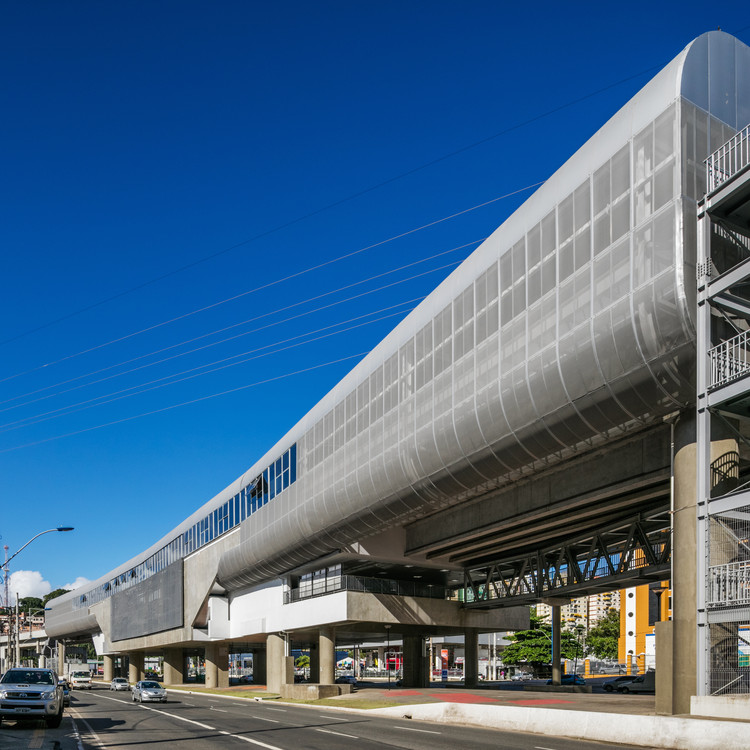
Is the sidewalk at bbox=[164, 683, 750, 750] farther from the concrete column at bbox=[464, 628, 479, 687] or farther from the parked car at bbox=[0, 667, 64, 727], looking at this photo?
the concrete column at bbox=[464, 628, 479, 687]

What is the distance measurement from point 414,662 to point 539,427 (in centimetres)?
3470

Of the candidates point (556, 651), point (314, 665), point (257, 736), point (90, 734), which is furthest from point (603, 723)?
point (314, 665)

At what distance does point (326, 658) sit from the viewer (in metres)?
52.1

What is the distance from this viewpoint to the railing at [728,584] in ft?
68.4

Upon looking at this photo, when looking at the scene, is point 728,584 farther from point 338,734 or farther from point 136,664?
point 136,664

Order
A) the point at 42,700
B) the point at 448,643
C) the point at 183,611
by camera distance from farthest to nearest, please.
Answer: the point at 448,643 < the point at 183,611 < the point at 42,700

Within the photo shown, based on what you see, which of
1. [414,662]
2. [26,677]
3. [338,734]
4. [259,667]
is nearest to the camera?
[338,734]

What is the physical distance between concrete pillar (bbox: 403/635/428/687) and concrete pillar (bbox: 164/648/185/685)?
137ft

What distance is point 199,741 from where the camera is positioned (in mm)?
20219

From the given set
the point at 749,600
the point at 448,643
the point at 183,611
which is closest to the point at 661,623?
the point at 749,600

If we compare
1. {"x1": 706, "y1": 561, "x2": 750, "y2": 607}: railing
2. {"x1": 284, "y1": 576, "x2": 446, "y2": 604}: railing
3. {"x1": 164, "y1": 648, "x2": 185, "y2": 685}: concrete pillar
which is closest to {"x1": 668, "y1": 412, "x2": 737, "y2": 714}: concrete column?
{"x1": 706, "y1": 561, "x2": 750, "y2": 607}: railing

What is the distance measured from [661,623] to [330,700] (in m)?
26.6

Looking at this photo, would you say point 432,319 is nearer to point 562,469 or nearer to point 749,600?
point 562,469

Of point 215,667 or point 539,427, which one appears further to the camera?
point 215,667
